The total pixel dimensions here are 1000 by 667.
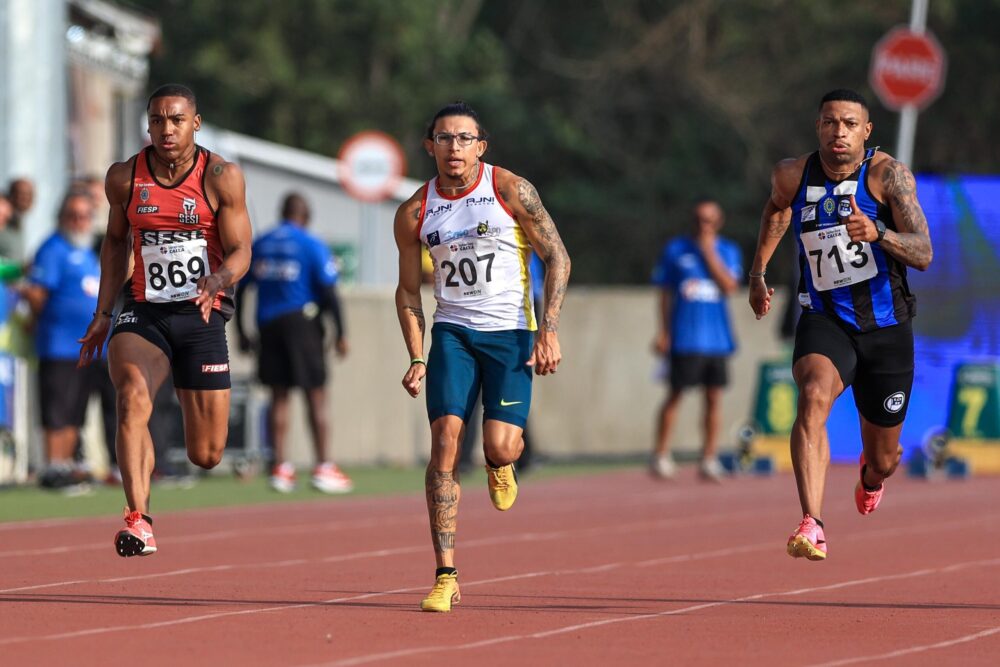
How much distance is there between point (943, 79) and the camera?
128 feet

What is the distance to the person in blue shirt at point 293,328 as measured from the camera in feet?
59.5

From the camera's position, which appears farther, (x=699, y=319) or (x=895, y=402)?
(x=699, y=319)

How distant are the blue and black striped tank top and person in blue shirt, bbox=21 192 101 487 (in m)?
8.26

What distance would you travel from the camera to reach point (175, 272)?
1102cm

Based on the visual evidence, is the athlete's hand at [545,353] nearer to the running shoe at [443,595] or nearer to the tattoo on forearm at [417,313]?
the tattoo on forearm at [417,313]

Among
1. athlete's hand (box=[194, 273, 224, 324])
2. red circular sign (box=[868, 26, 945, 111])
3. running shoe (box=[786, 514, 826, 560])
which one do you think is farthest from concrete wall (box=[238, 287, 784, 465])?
running shoe (box=[786, 514, 826, 560])

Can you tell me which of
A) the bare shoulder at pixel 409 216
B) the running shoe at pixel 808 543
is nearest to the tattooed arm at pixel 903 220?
the running shoe at pixel 808 543

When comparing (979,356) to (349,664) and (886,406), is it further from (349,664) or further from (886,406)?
(349,664)

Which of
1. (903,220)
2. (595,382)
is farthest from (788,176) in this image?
(595,382)

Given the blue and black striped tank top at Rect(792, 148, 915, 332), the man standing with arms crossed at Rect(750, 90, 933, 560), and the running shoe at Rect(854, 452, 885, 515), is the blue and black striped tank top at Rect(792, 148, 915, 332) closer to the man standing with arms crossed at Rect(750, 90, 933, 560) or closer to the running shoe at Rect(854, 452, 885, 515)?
the man standing with arms crossed at Rect(750, 90, 933, 560)

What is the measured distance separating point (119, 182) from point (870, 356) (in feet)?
12.4

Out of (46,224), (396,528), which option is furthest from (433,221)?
(46,224)

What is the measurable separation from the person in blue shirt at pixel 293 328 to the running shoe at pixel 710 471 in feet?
10.9

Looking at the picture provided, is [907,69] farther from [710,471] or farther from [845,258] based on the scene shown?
[845,258]
